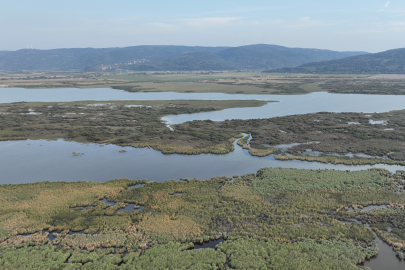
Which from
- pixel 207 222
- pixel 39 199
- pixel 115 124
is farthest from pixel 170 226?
pixel 115 124

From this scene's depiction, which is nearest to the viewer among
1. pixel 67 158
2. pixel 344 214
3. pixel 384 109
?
pixel 344 214

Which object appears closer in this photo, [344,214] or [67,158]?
[344,214]

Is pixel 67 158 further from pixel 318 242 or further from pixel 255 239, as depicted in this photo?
pixel 318 242

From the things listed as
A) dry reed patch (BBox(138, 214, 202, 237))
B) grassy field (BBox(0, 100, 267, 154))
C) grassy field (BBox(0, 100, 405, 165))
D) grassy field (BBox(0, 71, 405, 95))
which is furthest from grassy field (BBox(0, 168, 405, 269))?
grassy field (BBox(0, 71, 405, 95))

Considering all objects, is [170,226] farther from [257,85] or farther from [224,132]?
[257,85]

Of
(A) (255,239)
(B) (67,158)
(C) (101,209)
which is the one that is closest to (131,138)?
(B) (67,158)

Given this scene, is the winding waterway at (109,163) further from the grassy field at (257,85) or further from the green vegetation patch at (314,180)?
the grassy field at (257,85)

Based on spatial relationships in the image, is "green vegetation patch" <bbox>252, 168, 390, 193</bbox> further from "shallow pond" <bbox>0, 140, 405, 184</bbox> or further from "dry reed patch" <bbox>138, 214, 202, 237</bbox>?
"dry reed patch" <bbox>138, 214, 202, 237</bbox>

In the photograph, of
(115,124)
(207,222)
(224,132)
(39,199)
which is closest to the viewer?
(207,222)
